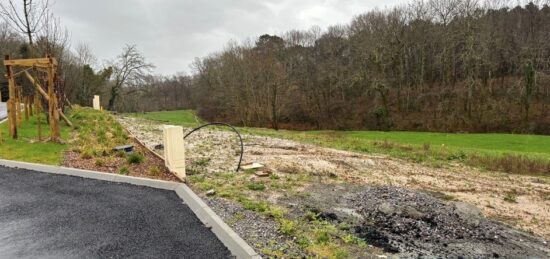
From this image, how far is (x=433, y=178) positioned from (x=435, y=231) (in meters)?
6.24

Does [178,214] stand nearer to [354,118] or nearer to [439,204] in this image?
[439,204]

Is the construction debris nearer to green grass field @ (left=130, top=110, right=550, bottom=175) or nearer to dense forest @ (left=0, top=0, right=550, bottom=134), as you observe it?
green grass field @ (left=130, top=110, right=550, bottom=175)

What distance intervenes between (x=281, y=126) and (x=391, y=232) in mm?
37872

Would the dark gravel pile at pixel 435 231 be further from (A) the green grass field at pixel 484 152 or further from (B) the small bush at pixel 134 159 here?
(A) the green grass field at pixel 484 152

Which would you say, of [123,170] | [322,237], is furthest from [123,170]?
[322,237]

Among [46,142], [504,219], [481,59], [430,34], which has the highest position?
[430,34]

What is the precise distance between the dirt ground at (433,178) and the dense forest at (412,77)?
2531 cm

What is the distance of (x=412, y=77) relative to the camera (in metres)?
45.3

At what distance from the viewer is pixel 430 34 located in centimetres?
4228

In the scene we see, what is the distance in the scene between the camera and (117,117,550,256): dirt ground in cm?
822

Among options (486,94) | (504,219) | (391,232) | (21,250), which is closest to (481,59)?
(486,94)

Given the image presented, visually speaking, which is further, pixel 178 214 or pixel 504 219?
pixel 504 219

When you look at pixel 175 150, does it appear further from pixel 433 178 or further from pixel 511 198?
pixel 511 198

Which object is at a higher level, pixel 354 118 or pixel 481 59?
pixel 481 59
